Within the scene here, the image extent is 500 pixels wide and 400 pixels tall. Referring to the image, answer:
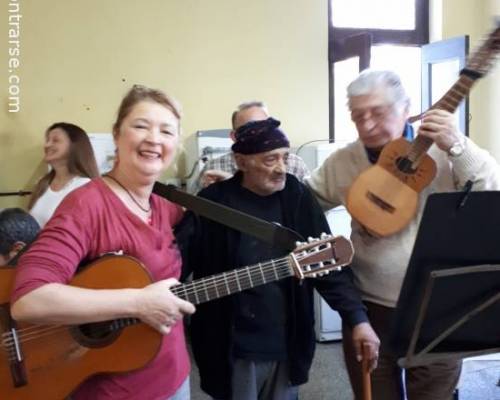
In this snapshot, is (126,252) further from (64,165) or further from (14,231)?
(64,165)

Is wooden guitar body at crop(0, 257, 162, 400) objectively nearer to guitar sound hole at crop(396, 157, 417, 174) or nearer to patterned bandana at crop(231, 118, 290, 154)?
patterned bandana at crop(231, 118, 290, 154)

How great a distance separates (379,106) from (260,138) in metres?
0.35

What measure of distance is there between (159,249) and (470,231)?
0.70m

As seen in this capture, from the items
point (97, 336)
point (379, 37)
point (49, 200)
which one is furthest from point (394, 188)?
point (379, 37)

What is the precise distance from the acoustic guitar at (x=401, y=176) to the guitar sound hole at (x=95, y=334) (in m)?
0.73

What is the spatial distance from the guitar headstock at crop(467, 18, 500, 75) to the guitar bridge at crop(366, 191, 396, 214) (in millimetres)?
419

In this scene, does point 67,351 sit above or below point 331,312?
above

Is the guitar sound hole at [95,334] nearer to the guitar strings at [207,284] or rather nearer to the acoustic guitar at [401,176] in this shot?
the guitar strings at [207,284]

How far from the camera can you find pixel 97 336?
1.28 metres

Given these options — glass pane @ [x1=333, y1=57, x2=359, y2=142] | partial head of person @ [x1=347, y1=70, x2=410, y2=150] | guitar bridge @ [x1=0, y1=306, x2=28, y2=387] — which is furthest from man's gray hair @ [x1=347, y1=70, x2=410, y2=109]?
glass pane @ [x1=333, y1=57, x2=359, y2=142]

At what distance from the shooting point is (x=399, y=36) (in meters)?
4.40

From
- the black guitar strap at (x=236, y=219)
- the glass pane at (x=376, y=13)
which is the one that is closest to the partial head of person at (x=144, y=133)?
the black guitar strap at (x=236, y=219)

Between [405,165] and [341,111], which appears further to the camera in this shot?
[341,111]

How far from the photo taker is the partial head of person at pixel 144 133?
1.24 m
